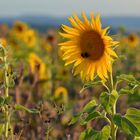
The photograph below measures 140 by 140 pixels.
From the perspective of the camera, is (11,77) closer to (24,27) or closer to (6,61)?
(6,61)

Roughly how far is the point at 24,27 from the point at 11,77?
8892 mm

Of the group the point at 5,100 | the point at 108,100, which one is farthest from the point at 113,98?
the point at 5,100

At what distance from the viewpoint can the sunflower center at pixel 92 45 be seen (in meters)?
3.27

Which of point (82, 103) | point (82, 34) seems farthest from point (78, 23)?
point (82, 103)

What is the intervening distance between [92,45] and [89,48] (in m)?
0.04

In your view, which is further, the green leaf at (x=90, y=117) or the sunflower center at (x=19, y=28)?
the sunflower center at (x=19, y=28)

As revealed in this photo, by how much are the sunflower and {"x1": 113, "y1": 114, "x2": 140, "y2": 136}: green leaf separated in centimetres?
26

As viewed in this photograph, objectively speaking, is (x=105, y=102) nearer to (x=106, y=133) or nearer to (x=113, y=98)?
(x=113, y=98)

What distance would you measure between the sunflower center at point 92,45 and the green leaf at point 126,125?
0.42 meters

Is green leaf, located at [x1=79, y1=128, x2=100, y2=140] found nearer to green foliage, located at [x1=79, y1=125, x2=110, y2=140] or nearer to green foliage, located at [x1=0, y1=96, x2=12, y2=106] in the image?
green foliage, located at [x1=79, y1=125, x2=110, y2=140]

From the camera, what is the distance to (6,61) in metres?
3.40

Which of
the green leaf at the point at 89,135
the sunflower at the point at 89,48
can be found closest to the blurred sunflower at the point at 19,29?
the sunflower at the point at 89,48

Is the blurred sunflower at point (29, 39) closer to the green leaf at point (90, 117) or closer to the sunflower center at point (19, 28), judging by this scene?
the sunflower center at point (19, 28)

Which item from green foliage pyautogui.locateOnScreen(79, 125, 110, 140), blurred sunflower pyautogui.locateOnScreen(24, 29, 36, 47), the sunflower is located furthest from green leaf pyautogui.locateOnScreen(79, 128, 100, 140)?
blurred sunflower pyautogui.locateOnScreen(24, 29, 36, 47)
